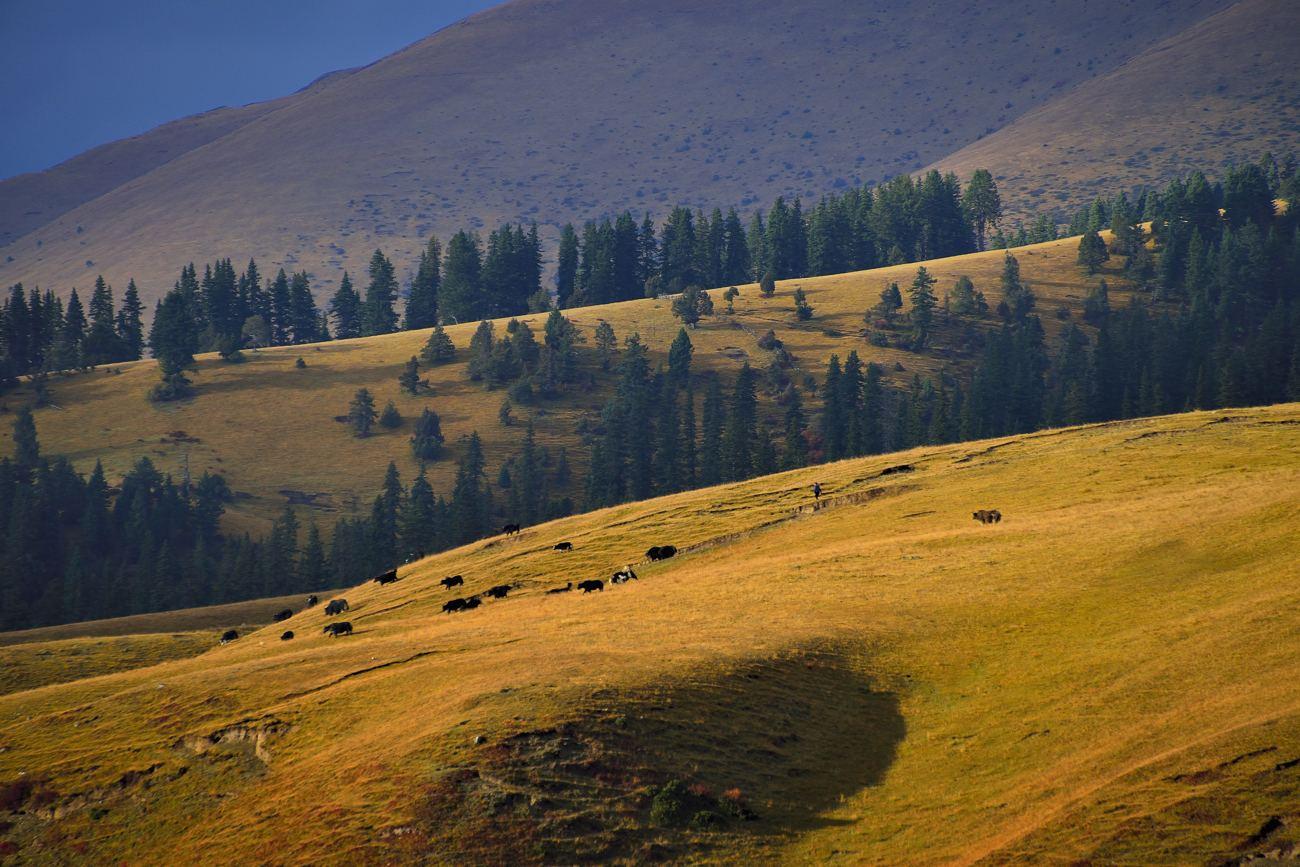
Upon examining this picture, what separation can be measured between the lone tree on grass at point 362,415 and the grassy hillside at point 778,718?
121 meters

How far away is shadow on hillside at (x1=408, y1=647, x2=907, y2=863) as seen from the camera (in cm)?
3103

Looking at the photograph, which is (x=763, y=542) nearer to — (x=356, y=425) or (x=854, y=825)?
(x=854, y=825)

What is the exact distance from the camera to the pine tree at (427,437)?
168625mm

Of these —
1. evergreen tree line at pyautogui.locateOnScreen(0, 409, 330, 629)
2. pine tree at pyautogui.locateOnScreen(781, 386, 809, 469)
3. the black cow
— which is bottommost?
evergreen tree line at pyautogui.locateOnScreen(0, 409, 330, 629)

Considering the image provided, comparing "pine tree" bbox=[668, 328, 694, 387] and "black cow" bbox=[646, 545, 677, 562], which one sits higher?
"pine tree" bbox=[668, 328, 694, 387]

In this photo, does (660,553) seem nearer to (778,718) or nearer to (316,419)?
(778,718)

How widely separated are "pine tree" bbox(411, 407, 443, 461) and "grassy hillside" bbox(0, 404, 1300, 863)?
10939 centimetres

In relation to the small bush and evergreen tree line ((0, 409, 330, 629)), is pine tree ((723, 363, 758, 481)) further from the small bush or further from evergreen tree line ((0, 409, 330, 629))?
the small bush

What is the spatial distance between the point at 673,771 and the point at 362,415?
498 feet

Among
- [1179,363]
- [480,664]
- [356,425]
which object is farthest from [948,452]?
[356,425]

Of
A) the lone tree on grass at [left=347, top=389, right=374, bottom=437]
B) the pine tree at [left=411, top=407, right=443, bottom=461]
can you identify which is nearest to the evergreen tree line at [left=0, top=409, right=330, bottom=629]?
the lone tree on grass at [left=347, top=389, right=374, bottom=437]

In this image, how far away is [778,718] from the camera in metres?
38.3

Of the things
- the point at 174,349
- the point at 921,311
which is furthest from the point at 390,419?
the point at 921,311

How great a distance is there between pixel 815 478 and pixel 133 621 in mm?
52091
